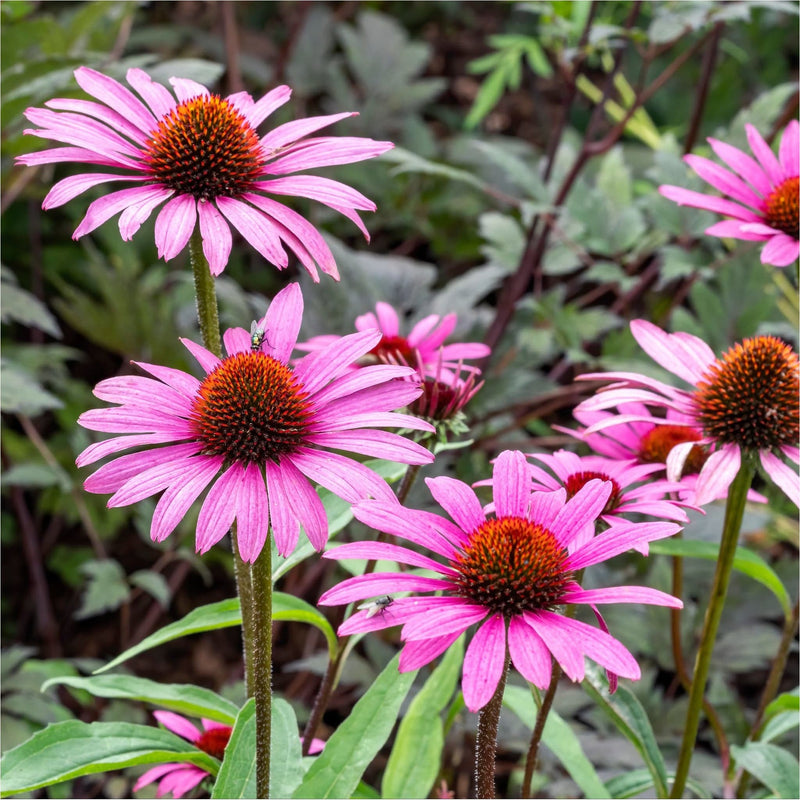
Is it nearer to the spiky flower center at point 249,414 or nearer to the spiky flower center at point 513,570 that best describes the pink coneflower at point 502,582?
the spiky flower center at point 513,570

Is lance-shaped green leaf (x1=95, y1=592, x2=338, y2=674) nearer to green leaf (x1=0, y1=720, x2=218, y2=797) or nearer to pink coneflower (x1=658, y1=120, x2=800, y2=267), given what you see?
green leaf (x1=0, y1=720, x2=218, y2=797)

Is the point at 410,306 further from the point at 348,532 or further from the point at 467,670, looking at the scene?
the point at 467,670

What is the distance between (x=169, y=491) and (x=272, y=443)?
101 mm

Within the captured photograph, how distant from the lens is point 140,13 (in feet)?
10.3

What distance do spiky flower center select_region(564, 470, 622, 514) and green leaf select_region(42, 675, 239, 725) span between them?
42 cm

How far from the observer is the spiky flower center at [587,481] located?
1.01m

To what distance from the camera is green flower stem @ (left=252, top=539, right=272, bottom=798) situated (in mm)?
845

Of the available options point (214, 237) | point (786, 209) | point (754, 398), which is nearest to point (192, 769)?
point (214, 237)

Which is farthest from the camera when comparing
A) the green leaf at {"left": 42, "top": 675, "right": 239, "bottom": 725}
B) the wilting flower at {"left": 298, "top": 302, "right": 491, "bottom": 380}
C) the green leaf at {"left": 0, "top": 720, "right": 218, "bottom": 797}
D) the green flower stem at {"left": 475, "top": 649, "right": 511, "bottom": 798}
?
the wilting flower at {"left": 298, "top": 302, "right": 491, "bottom": 380}

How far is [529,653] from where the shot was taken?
75cm

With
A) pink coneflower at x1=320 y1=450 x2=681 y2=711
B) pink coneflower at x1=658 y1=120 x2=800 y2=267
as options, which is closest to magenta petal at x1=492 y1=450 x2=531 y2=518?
pink coneflower at x1=320 y1=450 x2=681 y2=711

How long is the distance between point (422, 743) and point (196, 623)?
31 centimetres

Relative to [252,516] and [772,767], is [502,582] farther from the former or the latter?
[772,767]

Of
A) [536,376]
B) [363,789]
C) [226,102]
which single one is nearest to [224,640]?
[536,376]
